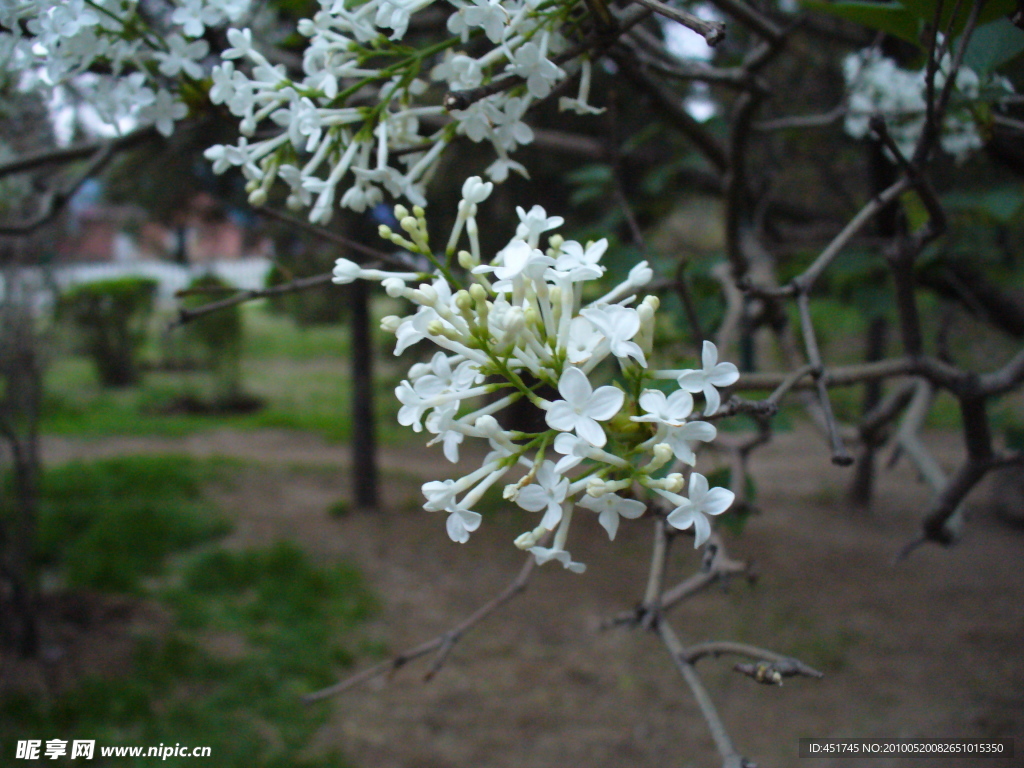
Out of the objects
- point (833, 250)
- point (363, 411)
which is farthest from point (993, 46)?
point (363, 411)

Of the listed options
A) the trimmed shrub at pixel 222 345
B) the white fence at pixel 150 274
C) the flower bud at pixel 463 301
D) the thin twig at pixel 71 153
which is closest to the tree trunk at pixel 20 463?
the white fence at pixel 150 274

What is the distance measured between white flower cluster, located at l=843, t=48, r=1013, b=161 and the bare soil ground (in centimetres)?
161

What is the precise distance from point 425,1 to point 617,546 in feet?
16.9

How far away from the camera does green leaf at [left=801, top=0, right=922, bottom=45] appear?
4.40 ft

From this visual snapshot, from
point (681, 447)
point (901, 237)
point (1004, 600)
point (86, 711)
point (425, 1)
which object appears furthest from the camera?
point (1004, 600)

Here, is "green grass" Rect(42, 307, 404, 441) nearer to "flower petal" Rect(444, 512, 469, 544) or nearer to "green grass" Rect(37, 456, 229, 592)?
"green grass" Rect(37, 456, 229, 592)

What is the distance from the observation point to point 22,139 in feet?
11.5

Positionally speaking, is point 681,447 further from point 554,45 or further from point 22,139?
point 22,139

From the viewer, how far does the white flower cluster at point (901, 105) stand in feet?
6.55

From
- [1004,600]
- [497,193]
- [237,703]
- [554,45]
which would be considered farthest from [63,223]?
[1004,600]

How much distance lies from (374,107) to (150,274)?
19.3m

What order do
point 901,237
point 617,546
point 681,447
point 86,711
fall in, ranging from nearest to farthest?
point 681,447 → point 901,237 → point 86,711 → point 617,546

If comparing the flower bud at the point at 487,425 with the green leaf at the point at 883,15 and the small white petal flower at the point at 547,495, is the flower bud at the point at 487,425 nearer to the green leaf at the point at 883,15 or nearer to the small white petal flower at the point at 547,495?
the small white petal flower at the point at 547,495

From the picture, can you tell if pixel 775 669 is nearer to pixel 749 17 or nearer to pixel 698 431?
pixel 698 431
